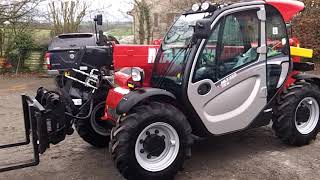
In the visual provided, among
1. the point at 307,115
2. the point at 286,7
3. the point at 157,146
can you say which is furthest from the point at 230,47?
the point at 307,115

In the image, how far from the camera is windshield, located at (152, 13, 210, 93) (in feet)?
17.5

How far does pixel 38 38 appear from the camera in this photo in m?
17.4

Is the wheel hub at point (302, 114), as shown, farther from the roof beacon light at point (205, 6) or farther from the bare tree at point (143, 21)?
the bare tree at point (143, 21)

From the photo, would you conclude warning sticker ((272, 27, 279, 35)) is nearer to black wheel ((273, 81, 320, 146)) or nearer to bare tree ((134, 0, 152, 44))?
black wheel ((273, 81, 320, 146))

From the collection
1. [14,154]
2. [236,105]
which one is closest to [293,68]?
[236,105]

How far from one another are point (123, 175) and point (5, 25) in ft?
45.5

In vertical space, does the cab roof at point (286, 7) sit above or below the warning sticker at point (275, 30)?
above

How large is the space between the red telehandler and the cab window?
0.04ft

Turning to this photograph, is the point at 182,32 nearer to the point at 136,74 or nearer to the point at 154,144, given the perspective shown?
the point at 136,74

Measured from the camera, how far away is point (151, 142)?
499cm

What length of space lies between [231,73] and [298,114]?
1442mm

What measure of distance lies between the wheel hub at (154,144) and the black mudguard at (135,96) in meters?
0.44

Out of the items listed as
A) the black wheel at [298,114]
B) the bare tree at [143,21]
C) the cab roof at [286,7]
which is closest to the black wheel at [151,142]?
the black wheel at [298,114]

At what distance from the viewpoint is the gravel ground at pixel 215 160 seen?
528 centimetres
